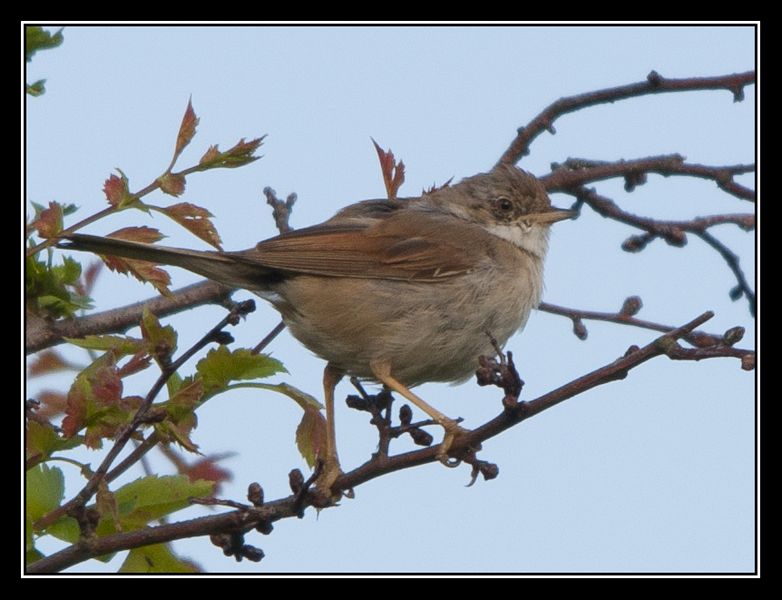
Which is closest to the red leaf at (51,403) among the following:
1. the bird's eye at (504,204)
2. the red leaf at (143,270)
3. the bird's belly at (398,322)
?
the red leaf at (143,270)

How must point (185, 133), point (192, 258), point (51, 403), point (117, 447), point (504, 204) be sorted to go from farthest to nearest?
point (504, 204) < point (192, 258) < point (51, 403) < point (185, 133) < point (117, 447)

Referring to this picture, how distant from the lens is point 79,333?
167 inches

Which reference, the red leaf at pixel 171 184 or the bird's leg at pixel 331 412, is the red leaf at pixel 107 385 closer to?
the red leaf at pixel 171 184

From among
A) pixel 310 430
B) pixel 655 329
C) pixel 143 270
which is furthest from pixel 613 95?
pixel 143 270

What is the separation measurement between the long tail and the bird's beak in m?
1.62

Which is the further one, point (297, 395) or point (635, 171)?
point (635, 171)

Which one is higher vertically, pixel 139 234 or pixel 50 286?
pixel 139 234

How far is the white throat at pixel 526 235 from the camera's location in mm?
5879

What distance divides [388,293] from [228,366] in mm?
1977

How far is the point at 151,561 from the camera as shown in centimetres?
350

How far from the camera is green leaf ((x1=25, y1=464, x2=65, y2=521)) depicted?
325 cm

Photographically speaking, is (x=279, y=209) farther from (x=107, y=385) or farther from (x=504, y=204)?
(x=107, y=385)

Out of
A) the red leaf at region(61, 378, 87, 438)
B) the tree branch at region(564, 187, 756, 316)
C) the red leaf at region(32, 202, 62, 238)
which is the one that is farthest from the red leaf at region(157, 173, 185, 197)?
the tree branch at region(564, 187, 756, 316)

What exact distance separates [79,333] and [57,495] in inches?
42.8
